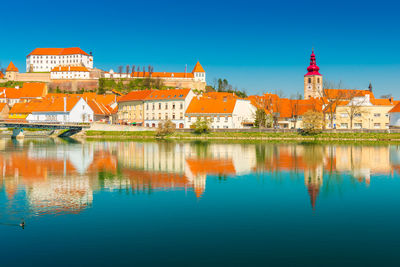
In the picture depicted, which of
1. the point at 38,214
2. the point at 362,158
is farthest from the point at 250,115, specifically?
the point at 38,214

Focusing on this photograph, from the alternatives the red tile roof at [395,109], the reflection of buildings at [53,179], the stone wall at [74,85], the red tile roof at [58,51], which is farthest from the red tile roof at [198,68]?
the reflection of buildings at [53,179]

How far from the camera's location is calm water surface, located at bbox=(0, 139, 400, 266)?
1155 cm

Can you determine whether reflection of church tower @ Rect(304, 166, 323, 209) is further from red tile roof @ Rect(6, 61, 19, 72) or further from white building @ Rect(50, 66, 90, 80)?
red tile roof @ Rect(6, 61, 19, 72)

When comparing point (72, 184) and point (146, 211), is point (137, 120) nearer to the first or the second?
point (72, 184)

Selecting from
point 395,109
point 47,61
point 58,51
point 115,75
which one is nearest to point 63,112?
point 395,109

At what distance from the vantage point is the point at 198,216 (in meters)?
15.5

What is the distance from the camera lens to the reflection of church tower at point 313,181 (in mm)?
19375

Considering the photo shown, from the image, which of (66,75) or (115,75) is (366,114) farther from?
(66,75)

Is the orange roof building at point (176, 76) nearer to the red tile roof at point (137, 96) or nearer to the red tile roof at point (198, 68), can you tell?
the red tile roof at point (198, 68)

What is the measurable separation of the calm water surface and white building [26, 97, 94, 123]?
51380mm

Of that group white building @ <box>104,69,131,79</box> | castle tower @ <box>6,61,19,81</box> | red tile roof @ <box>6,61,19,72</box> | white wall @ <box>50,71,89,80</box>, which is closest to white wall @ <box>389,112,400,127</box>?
white building @ <box>104,69,131,79</box>

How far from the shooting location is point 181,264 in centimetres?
1096

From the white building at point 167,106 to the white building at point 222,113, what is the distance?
1311 mm

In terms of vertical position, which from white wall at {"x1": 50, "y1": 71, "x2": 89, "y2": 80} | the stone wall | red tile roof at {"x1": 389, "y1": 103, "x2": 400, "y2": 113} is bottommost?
red tile roof at {"x1": 389, "y1": 103, "x2": 400, "y2": 113}
